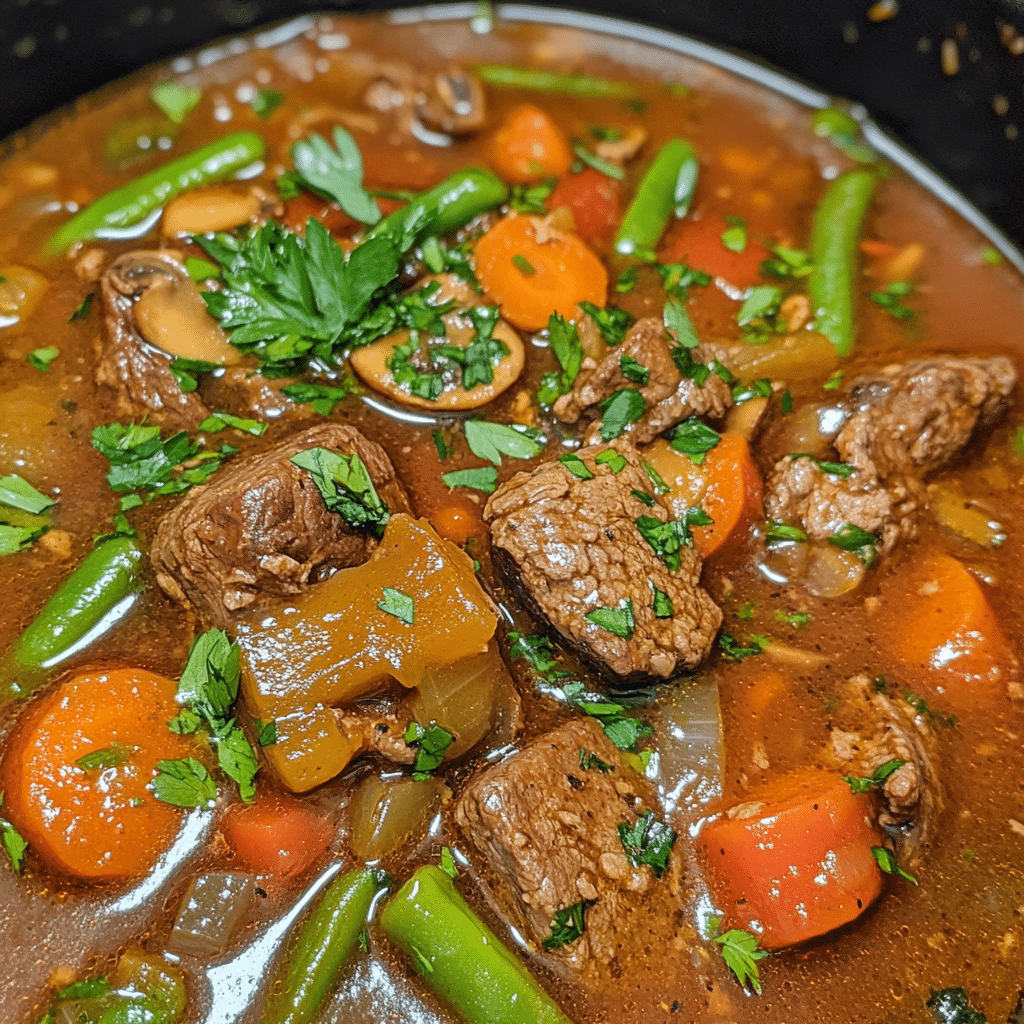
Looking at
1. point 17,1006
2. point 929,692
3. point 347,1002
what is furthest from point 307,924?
point 929,692

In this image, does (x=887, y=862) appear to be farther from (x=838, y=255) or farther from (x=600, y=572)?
(x=838, y=255)

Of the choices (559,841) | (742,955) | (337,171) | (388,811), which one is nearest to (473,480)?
(388,811)

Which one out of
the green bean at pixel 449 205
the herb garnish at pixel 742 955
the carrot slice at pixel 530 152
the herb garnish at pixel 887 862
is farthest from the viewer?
the carrot slice at pixel 530 152

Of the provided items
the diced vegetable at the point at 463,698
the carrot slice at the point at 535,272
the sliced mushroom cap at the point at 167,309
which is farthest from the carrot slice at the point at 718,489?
the sliced mushroom cap at the point at 167,309

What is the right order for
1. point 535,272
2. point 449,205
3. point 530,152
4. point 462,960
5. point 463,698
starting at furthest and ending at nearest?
point 530,152 < point 449,205 < point 535,272 < point 463,698 < point 462,960

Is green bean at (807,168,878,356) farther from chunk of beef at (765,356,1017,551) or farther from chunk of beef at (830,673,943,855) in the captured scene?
chunk of beef at (830,673,943,855)

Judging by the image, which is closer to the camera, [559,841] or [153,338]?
[559,841]

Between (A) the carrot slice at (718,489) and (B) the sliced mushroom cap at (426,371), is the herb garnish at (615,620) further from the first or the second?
(B) the sliced mushroom cap at (426,371)
